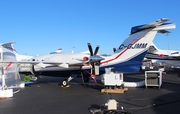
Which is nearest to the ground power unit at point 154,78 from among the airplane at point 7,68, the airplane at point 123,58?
the airplane at point 123,58

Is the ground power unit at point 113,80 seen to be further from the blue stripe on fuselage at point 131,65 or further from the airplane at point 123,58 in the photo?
the blue stripe on fuselage at point 131,65

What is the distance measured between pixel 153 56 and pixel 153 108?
29.2m

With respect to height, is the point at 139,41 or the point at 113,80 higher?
the point at 139,41

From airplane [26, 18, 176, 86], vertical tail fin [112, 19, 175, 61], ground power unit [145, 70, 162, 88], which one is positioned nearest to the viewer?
ground power unit [145, 70, 162, 88]

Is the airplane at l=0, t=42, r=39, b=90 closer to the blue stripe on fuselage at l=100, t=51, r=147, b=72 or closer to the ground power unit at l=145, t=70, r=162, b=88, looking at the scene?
the blue stripe on fuselage at l=100, t=51, r=147, b=72

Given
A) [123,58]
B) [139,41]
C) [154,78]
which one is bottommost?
[154,78]

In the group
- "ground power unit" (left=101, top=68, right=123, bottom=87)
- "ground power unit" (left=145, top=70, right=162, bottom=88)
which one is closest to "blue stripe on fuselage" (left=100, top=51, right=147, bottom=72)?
"ground power unit" (left=145, top=70, right=162, bottom=88)

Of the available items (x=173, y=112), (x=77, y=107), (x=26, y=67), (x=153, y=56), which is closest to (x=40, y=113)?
(x=77, y=107)

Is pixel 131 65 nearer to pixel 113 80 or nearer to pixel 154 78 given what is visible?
pixel 154 78

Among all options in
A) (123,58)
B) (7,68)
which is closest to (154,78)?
(123,58)

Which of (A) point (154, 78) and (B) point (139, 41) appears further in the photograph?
(B) point (139, 41)

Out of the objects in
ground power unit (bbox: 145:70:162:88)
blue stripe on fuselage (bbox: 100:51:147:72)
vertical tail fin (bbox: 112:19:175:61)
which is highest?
vertical tail fin (bbox: 112:19:175:61)

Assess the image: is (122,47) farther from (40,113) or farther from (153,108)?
(40,113)

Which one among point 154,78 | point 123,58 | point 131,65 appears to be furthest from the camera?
point 123,58
